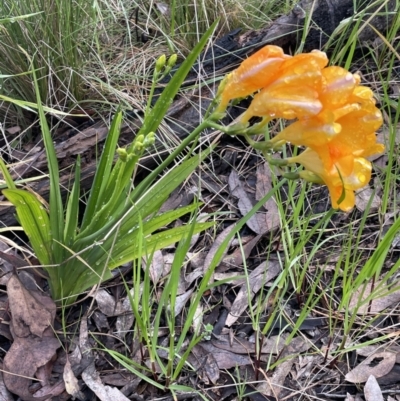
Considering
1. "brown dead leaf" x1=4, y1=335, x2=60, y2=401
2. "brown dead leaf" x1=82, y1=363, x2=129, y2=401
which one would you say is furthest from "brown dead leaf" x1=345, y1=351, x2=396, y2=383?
"brown dead leaf" x1=4, y1=335, x2=60, y2=401

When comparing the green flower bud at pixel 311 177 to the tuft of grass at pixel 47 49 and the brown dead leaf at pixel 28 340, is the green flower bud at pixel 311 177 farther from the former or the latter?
the tuft of grass at pixel 47 49

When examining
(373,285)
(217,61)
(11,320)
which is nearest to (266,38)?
(217,61)

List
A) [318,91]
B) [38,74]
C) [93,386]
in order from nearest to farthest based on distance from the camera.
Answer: [318,91] < [93,386] < [38,74]

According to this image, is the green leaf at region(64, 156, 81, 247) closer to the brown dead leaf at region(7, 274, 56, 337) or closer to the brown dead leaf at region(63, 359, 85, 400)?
the brown dead leaf at region(7, 274, 56, 337)

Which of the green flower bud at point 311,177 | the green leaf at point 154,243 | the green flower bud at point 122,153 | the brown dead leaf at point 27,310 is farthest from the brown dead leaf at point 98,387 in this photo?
the green flower bud at point 311,177

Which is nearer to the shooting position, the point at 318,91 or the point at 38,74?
the point at 318,91

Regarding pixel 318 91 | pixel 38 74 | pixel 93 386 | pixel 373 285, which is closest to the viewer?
→ pixel 318 91

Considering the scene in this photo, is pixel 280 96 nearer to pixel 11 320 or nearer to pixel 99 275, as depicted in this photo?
pixel 99 275
